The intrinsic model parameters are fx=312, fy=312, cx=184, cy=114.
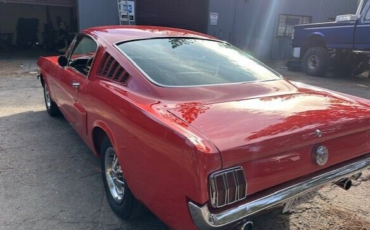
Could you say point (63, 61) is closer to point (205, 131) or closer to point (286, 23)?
point (205, 131)

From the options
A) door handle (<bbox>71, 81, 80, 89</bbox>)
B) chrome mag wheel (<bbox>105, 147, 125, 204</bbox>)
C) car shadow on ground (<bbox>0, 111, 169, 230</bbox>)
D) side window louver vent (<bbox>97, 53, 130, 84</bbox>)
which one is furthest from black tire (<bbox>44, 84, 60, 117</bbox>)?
chrome mag wheel (<bbox>105, 147, 125, 204</bbox>)

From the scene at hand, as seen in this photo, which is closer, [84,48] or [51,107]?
[84,48]

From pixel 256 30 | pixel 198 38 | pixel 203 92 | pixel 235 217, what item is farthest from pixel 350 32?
pixel 235 217

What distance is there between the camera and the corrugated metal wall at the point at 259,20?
15664 millimetres

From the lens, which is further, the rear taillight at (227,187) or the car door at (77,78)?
the car door at (77,78)

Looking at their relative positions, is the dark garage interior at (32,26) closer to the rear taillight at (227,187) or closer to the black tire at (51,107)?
the black tire at (51,107)

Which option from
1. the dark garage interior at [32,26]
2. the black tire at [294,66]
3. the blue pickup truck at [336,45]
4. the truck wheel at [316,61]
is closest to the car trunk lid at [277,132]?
the blue pickup truck at [336,45]

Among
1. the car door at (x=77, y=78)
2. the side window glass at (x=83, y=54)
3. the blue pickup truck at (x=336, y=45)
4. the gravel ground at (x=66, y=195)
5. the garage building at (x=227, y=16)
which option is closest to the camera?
the gravel ground at (x=66, y=195)

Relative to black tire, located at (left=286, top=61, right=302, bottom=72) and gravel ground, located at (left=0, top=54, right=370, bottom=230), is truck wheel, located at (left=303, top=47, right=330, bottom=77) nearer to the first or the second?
black tire, located at (left=286, top=61, right=302, bottom=72)

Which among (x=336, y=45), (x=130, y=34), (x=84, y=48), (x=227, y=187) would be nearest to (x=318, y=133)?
(x=227, y=187)

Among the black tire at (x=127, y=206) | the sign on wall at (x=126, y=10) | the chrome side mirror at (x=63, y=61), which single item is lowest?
the black tire at (x=127, y=206)

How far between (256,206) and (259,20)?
639 inches

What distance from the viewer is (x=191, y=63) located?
117 inches

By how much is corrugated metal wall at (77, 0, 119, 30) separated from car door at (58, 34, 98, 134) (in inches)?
422
